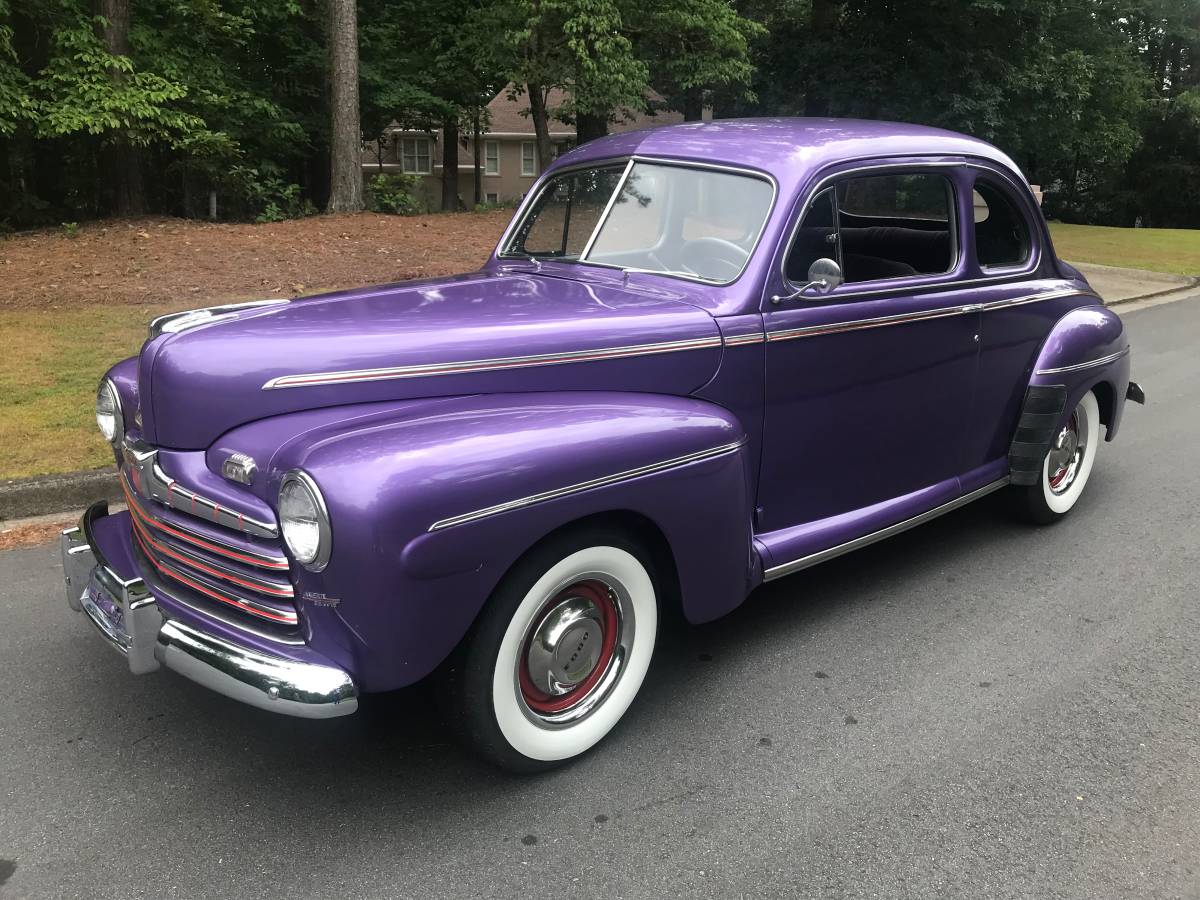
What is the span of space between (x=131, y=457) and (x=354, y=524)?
1.07 m

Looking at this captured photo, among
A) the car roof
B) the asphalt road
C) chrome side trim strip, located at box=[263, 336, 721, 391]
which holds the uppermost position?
the car roof

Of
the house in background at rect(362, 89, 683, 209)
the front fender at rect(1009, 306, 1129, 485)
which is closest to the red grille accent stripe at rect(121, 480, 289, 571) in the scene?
the front fender at rect(1009, 306, 1129, 485)

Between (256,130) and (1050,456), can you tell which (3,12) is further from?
(1050,456)

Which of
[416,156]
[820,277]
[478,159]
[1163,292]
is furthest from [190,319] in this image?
[416,156]

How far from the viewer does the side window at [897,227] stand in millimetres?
3883

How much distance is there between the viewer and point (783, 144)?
3.59 m

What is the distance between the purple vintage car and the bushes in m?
12.6

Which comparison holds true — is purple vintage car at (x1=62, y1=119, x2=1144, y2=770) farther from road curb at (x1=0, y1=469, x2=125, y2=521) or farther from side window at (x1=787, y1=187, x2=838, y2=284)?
road curb at (x1=0, y1=469, x2=125, y2=521)

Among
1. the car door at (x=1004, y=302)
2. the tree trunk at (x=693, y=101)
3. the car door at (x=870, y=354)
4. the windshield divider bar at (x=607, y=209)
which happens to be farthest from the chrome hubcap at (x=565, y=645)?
the tree trunk at (x=693, y=101)

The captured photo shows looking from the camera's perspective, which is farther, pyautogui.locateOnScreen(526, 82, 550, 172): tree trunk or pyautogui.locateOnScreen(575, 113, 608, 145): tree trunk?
pyautogui.locateOnScreen(575, 113, 608, 145): tree trunk

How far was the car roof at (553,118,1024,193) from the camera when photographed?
3494 millimetres

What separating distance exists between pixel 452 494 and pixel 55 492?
3.49m

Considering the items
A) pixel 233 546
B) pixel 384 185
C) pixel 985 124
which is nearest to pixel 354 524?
pixel 233 546

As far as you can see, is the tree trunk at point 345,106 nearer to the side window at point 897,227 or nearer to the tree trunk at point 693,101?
the tree trunk at point 693,101
